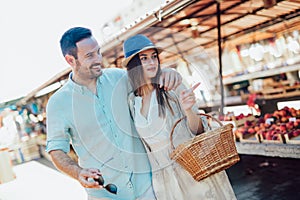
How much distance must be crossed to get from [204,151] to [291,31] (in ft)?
14.8

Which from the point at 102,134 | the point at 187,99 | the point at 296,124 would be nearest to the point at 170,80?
the point at 187,99

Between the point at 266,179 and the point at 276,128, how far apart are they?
61cm

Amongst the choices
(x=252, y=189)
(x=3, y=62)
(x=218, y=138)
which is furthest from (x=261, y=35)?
(x=218, y=138)

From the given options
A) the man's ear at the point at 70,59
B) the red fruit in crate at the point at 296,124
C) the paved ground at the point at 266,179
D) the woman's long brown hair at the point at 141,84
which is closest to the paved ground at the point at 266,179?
the paved ground at the point at 266,179

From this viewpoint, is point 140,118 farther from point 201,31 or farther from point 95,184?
point 201,31

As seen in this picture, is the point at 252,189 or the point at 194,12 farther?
the point at 194,12

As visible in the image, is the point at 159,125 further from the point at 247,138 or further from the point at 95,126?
the point at 247,138

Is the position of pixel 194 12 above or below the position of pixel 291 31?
above

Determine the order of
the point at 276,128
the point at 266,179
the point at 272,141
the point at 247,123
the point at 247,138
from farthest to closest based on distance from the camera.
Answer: the point at 247,123 → the point at 266,179 → the point at 247,138 → the point at 276,128 → the point at 272,141

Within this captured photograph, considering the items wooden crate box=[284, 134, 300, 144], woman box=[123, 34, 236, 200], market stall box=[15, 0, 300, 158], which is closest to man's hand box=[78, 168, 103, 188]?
woman box=[123, 34, 236, 200]

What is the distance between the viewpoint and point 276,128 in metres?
3.00

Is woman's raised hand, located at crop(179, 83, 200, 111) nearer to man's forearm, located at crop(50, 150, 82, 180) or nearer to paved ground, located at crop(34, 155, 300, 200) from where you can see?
man's forearm, located at crop(50, 150, 82, 180)

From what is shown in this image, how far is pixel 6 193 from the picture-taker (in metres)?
6.04

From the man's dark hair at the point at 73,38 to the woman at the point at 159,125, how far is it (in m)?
0.19
